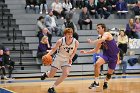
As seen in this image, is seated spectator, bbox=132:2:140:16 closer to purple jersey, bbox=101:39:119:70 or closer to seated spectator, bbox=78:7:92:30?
seated spectator, bbox=78:7:92:30

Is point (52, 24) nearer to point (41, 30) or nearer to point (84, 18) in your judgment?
point (41, 30)

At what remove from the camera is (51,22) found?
704 inches

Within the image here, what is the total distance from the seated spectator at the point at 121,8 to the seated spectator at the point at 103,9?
2.29 feet

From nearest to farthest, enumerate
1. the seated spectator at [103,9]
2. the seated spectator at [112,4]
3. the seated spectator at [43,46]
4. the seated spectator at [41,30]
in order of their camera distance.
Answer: the seated spectator at [43,46] → the seated spectator at [41,30] → the seated spectator at [103,9] → the seated spectator at [112,4]

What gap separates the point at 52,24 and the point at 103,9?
11.6ft

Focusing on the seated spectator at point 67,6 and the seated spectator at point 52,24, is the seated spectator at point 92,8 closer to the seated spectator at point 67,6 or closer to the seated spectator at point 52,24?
the seated spectator at point 67,6

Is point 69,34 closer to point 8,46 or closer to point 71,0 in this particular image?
point 8,46

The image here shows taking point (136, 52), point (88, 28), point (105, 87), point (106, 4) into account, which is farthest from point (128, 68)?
point (105, 87)

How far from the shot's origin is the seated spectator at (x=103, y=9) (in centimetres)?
2015

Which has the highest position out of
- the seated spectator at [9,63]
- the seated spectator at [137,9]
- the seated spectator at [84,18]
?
the seated spectator at [137,9]

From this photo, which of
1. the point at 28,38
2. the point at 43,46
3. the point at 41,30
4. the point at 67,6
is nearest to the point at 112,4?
the point at 67,6

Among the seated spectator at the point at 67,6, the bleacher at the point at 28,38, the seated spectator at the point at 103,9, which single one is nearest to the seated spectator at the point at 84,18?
the bleacher at the point at 28,38

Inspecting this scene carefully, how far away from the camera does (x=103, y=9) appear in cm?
2016

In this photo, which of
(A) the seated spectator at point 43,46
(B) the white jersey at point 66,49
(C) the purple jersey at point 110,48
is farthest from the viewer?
(A) the seated spectator at point 43,46
